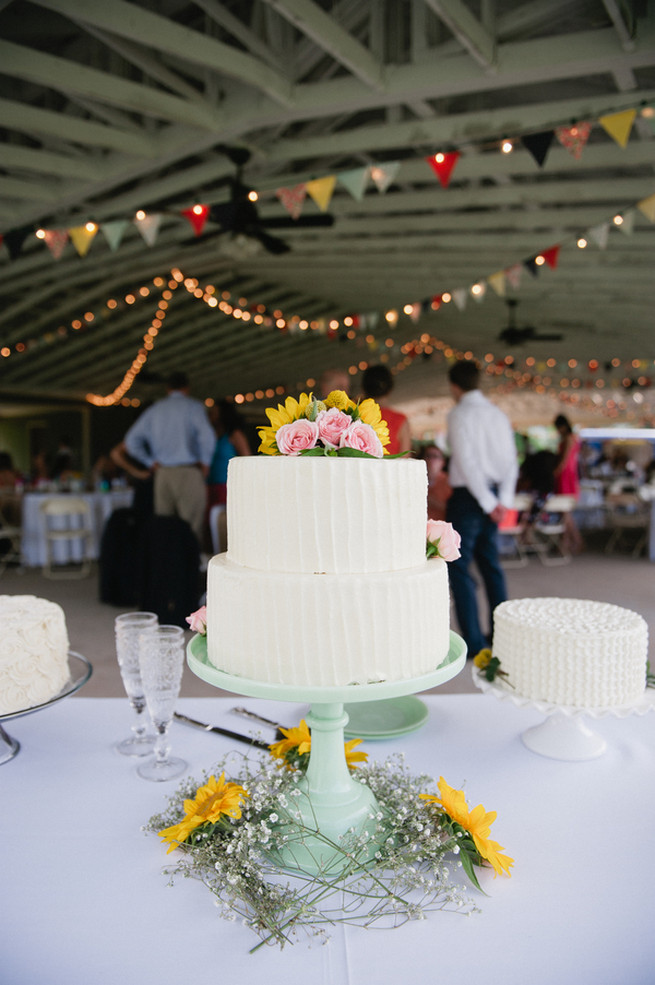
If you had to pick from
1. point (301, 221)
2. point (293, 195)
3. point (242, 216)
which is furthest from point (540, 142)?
point (242, 216)

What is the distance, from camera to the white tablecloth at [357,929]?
2.48 ft

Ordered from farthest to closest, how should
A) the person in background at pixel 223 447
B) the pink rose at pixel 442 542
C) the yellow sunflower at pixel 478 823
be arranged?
the person in background at pixel 223 447 < the pink rose at pixel 442 542 < the yellow sunflower at pixel 478 823

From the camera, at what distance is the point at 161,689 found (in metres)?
1.21

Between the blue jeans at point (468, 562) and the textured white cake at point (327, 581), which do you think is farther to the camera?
the blue jeans at point (468, 562)

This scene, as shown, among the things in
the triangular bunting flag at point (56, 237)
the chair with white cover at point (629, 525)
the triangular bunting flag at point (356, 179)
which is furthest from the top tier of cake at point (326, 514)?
the chair with white cover at point (629, 525)

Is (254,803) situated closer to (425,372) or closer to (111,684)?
(111,684)

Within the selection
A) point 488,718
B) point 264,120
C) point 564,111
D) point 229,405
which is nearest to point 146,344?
point 229,405

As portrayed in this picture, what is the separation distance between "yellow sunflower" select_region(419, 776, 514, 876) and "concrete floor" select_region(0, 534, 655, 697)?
8.00ft

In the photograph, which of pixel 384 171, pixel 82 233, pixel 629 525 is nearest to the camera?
pixel 384 171

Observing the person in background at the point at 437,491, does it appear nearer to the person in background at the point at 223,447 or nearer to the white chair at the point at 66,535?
the person in background at the point at 223,447

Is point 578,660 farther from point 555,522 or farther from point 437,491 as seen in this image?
point 555,522

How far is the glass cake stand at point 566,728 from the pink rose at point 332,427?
69 cm

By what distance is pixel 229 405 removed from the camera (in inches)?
210

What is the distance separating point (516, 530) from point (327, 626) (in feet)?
20.3
